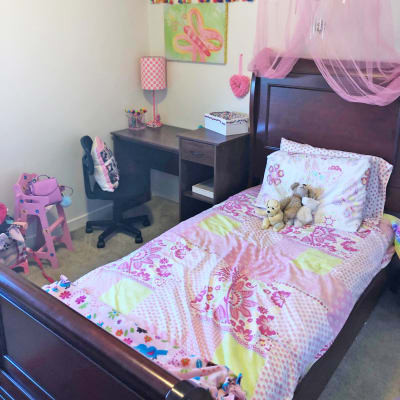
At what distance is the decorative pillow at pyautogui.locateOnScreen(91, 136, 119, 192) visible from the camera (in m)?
3.20

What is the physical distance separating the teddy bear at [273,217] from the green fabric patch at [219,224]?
170mm

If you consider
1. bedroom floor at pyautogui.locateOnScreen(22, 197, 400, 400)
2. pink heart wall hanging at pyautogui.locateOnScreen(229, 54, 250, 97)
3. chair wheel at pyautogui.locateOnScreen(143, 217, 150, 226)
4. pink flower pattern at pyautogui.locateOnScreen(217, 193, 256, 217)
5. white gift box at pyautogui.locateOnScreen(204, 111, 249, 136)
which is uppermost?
pink heart wall hanging at pyautogui.locateOnScreen(229, 54, 250, 97)

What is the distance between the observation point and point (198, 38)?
3.47 meters

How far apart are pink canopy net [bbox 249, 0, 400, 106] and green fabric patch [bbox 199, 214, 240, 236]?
1.03 metres

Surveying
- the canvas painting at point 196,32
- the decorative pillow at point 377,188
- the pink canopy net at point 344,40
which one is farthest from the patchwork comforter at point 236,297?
the canvas painting at point 196,32

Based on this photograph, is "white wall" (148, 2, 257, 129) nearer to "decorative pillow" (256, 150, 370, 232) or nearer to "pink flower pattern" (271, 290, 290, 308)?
"decorative pillow" (256, 150, 370, 232)

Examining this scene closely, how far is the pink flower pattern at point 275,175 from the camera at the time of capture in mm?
2771

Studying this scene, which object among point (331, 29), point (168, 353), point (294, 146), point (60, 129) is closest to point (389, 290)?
point (294, 146)

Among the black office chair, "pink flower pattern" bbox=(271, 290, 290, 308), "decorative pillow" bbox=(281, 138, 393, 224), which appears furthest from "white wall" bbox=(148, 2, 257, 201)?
"pink flower pattern" bbox=(271, 290, 290, 308)

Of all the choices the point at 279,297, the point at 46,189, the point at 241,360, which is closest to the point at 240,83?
the point at 46,189

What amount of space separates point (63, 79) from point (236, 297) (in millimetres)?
2284

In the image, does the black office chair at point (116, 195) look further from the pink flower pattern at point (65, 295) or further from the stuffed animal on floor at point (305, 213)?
the pink flower pattern at point (65, 295)

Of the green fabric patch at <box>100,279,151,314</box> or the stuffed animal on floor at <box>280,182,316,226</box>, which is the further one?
the stuffed animal on floor at <box>280,182,316,226</box>

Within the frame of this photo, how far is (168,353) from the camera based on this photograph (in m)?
1.46
